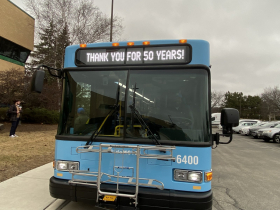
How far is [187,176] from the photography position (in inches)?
116

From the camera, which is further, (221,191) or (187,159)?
(221,191)

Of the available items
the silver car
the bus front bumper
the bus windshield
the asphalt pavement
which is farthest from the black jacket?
the silver car

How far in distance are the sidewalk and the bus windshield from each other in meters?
1.60

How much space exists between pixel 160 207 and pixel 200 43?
7.99ft

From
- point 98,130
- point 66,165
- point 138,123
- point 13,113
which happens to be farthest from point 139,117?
point 13,113

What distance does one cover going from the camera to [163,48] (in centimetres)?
331

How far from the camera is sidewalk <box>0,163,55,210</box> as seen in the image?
147 inches

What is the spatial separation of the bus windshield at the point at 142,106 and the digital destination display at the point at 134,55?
16 centimetres

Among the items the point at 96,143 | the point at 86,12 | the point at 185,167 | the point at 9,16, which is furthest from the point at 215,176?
the point at 9,16

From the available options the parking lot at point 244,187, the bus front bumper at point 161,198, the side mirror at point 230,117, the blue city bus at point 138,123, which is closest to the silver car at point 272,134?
the parking lot at point 244,187

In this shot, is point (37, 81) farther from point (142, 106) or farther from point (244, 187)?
point (244, 187)

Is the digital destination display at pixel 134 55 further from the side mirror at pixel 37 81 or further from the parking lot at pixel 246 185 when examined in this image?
the parking lot at pixel 246 185

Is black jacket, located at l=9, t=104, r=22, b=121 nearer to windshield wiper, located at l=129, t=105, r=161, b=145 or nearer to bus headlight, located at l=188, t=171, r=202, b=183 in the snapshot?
windshield wiper, located at l=129, t=105, r=161, b=145

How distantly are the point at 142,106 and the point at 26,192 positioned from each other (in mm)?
3121
